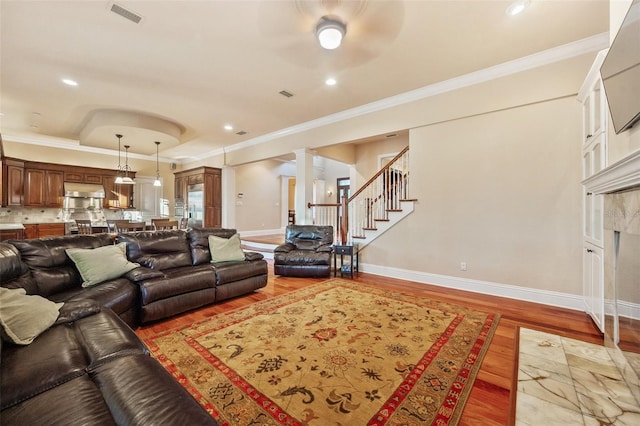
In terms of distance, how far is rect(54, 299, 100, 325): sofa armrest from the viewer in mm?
1721

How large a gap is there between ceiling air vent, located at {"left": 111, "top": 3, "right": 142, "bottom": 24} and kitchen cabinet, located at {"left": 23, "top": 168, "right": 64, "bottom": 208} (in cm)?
652

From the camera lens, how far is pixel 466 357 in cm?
209

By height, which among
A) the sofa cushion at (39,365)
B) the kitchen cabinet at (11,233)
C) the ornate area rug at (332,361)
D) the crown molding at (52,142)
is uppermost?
the crown molding at (52,142)

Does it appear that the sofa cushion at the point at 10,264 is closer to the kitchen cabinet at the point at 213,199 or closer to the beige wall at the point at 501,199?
the beige wall at the point at 501,199

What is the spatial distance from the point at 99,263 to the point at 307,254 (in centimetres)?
284

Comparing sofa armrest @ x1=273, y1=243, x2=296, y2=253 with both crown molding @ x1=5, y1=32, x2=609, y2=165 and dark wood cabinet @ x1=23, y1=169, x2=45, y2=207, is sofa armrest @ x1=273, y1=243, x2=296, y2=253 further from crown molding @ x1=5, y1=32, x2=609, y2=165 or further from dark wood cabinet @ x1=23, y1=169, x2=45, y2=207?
dark wood cabinet @ x1=23, y1=169, x2=45, y2=207

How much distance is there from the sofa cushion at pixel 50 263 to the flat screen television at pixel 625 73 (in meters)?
4.57

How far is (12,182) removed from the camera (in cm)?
604

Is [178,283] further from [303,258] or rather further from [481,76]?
[481,76]

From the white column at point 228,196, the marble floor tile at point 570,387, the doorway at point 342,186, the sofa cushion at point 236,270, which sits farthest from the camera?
the doorway at point 342,186

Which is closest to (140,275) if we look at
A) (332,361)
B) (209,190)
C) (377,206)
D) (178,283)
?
(178,283)

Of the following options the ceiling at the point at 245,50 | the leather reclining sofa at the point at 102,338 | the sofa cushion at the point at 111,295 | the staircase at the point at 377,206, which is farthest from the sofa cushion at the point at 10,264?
the staircase at the point at 377,206

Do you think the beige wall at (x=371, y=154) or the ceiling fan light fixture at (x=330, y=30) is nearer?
the ceiling fan light fixture at (x=330, y=30)

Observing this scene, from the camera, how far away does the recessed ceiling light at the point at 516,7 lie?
2.38m
